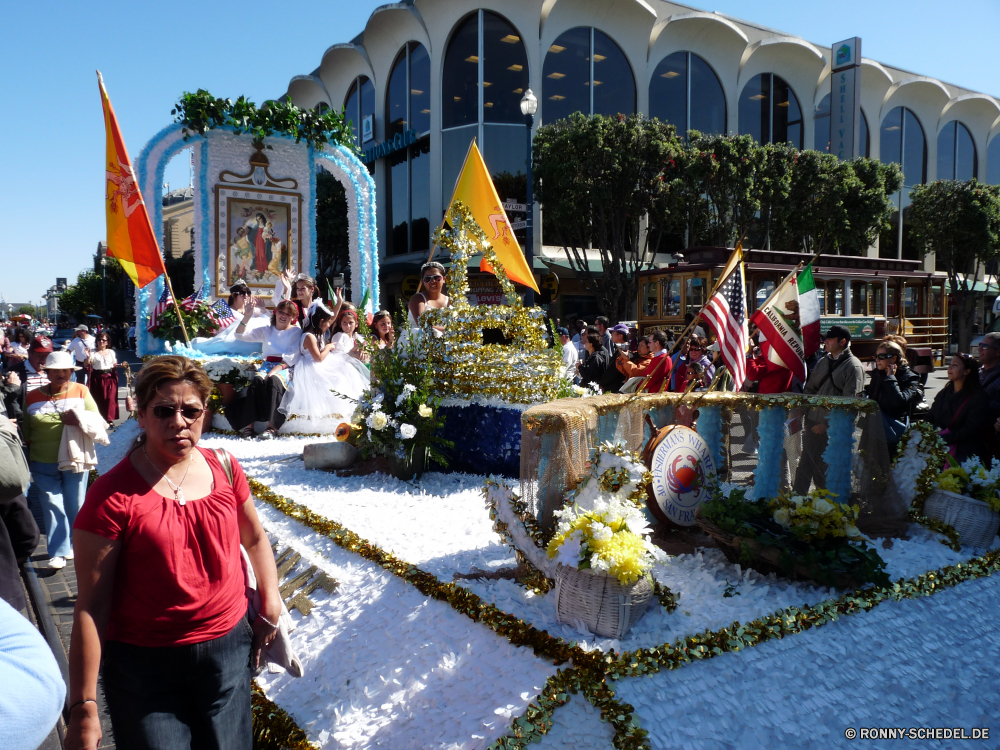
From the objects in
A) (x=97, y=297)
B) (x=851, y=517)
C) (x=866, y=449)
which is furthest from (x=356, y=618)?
(x=97, y=297)

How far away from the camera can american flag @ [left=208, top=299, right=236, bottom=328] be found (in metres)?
11.2

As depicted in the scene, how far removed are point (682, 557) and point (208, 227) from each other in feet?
35.2

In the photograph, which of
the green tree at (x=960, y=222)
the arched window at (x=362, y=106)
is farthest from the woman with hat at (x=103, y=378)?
the green tree at (x=960, y=222)

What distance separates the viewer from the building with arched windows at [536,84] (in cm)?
2772

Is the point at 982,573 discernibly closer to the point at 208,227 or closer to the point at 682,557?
the point at 682,557

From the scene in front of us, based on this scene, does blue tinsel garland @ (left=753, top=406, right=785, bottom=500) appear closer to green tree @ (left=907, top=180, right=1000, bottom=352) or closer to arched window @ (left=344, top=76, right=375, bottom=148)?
arched window @ (left=344, top=76, right=375, bottom=148)

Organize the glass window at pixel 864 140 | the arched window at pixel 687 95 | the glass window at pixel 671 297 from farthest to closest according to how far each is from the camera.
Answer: the glass window at pixel 864 140, the arched window at pixel 687 95, the glass window at pixel 671 297

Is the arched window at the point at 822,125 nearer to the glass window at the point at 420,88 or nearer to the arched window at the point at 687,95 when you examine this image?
the arched window at the point at 687,95

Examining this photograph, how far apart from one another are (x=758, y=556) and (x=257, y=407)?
22.4 ft

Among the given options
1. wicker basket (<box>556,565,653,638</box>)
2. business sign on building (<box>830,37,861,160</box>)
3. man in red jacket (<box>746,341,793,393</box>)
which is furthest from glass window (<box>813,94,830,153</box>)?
wicker basket (<box>556,565,653,638</box>)

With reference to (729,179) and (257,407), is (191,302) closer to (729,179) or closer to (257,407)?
(257,407)

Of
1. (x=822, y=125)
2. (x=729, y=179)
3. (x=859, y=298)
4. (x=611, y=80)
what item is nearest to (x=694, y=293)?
(x=859, y=298)

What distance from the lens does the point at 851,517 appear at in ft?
13.7

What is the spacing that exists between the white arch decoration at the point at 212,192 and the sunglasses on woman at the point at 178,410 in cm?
918
